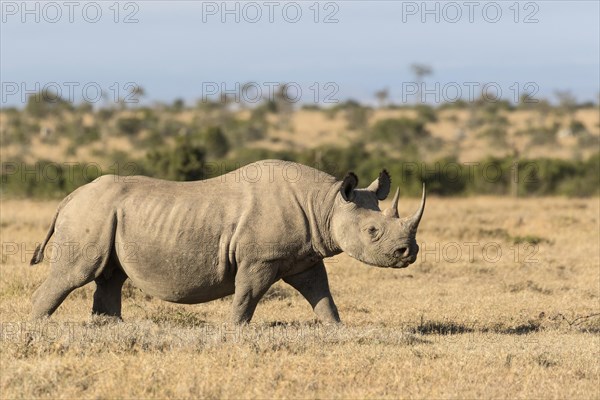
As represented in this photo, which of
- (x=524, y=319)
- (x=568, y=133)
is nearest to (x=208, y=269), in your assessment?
(x=524, y=319)

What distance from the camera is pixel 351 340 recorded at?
1002 centimetres

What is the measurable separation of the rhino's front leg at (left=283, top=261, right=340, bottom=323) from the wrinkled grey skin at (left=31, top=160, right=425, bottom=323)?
10.8 inches

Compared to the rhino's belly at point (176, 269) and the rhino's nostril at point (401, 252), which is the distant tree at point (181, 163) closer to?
the rhino's belly at point (176, 269)

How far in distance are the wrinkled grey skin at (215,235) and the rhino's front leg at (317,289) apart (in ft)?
0.90

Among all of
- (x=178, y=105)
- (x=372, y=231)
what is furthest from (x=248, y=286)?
(x=178, y=105)

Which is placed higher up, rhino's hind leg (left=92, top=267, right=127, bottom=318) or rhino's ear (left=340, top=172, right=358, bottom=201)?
rhino's ear (left=340, top=172, right=358, bottom=201)

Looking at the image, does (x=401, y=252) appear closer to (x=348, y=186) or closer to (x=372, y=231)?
(x=372, y=231)

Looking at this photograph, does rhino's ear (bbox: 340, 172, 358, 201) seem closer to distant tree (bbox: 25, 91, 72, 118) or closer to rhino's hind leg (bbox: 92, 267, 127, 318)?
rhino's hind leg (bbox: 92, 267, 127, 318)

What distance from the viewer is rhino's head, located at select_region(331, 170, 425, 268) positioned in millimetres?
10625

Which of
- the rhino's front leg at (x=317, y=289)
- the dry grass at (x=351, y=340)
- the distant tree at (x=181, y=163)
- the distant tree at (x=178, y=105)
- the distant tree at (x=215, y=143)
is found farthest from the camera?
the distant tree at (x=178, y=105)

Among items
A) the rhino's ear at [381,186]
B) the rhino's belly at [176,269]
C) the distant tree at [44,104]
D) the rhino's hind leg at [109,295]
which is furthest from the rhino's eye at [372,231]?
the distant tree at [44,104]

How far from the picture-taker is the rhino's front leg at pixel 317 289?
11.1 metres

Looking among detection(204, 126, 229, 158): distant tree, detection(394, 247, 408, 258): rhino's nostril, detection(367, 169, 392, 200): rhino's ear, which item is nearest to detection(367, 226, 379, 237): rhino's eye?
detection(394, 247, 408, 258): rhino's nostril

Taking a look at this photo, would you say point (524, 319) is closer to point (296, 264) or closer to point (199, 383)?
point (296, 264)
